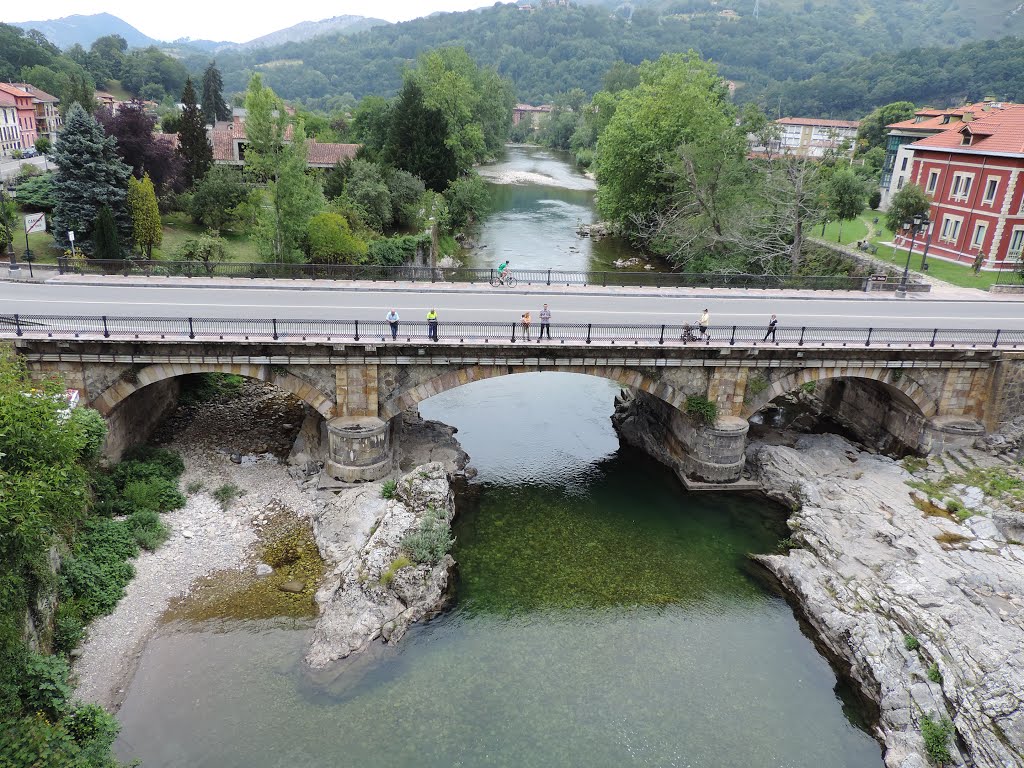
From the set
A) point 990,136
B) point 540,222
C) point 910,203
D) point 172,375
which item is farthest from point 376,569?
point 540,222

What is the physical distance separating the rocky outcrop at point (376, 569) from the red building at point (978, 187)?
43237 mm

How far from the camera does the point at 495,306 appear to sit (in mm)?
32625

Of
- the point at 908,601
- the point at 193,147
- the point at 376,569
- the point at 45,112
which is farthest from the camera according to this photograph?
the point at 45,112

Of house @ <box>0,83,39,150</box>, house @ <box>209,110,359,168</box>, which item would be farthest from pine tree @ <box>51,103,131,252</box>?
house @ <box>0,83,39,150</box>

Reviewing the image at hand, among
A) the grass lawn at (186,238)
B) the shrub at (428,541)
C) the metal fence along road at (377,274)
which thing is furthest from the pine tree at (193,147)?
the shrub at (428,541)

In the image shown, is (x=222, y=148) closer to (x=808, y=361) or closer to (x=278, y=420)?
(x=278, y=420)

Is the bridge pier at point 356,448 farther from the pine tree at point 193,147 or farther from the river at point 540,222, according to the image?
the pine tree at point 193,147

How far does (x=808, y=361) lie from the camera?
29.1 metres

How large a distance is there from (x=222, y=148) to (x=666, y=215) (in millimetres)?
46687

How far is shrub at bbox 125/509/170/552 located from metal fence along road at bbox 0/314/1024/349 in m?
6.25

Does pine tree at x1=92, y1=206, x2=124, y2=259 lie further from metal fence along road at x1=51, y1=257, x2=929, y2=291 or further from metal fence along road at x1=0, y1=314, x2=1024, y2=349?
metal fence along road at x1=0, y1=314, x2=1024, y2=349

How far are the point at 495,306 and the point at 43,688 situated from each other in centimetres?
2206

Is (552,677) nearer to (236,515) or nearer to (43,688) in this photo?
(43,688)

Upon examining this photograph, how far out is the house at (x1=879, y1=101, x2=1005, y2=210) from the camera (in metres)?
57.9
